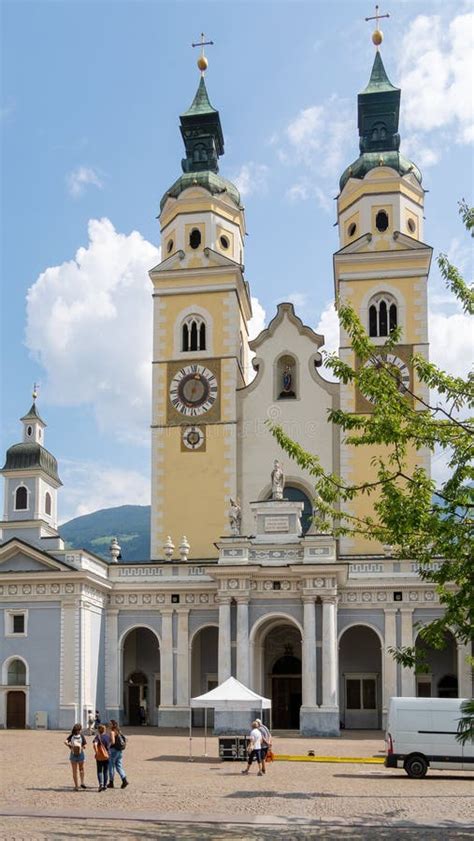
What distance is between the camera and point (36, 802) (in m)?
22.4

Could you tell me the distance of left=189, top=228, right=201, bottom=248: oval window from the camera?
58750 mm

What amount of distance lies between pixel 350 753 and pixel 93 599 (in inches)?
619

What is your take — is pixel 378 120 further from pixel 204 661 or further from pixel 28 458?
pixel 204 661

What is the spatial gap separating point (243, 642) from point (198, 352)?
54.0ft

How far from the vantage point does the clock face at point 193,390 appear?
55.8 m

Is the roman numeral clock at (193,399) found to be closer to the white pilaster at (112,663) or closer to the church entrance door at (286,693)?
the white pilaster at (112,663)

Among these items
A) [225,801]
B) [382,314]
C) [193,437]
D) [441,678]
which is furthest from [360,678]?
[225,801]

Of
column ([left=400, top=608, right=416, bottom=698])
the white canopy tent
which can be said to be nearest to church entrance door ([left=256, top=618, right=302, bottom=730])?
column ([left=400, top=608, right=416, bottom=698])

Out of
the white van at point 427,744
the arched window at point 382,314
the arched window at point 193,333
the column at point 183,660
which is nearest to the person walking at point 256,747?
the white van at point 427,744

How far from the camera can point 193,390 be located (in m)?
56.0

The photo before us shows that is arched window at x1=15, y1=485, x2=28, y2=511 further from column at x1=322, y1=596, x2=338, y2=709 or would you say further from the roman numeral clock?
column at x1=322, y1=596, x2=338, y2=709

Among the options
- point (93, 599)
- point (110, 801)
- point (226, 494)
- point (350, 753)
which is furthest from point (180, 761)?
point (226, 494)

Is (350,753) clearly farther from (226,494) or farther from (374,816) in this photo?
(226,494)

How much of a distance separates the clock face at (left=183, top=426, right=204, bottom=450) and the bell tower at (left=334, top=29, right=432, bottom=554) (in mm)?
7107
